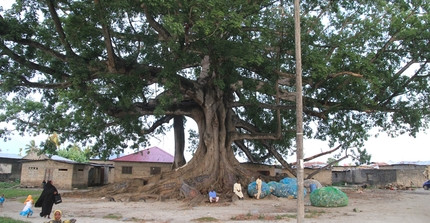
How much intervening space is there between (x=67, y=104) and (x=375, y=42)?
1763 centimetres

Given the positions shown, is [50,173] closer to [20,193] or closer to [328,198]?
[20,193]

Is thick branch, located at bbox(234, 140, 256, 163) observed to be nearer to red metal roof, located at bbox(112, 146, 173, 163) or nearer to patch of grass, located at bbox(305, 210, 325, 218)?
red metal roof, located at bbox(112, 146, 173, 163)

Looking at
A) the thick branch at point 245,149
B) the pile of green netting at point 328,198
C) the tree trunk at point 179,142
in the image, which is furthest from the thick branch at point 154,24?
the thick branch at point 245,149

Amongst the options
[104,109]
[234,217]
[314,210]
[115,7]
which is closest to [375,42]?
[314,210]

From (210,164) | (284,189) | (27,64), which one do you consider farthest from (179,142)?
(27,64)

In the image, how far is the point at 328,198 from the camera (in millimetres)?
15102

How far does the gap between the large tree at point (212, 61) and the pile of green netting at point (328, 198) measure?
475cm

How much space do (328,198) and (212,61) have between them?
24.8ft

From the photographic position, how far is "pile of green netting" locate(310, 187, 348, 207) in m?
15.1

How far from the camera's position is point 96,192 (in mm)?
21000

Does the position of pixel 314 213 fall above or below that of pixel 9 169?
below

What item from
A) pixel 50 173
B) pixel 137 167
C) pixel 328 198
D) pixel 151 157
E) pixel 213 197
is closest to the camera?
pixel 328 198

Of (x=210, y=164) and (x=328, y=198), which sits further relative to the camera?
(x=210, y=164)

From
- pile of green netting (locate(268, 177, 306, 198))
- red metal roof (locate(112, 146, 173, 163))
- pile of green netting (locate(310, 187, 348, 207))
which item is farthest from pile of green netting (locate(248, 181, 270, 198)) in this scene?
red metal roof (locate(112, 146, 173, 163))
